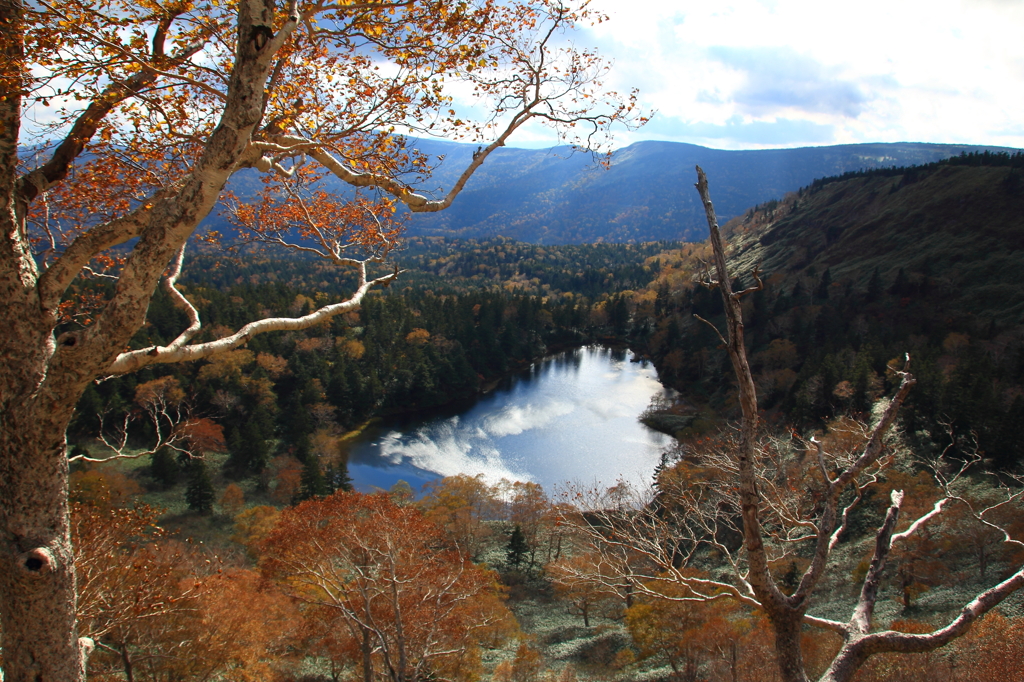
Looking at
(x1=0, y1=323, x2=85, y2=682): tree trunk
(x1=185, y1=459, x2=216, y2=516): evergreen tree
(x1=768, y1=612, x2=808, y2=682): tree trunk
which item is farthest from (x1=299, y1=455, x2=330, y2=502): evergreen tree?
(x1=768, y1=612, x2=808, y2=682): tree trunk

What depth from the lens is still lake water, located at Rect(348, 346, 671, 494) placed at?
36594mm

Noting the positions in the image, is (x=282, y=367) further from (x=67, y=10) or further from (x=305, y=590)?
(x=67, y=10)

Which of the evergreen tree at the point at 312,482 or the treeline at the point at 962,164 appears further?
the treeline at the point at 962,164

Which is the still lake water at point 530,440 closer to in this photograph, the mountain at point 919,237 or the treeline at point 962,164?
the mountain at point 919,237

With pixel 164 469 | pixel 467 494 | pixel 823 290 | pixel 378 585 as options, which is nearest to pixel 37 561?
pixel 378 585

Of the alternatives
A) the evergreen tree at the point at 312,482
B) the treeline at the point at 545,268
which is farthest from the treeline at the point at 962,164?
the evergreen tree at the point at 312,482

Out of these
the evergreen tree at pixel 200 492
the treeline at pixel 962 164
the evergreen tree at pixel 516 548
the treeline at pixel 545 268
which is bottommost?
the evergreen tree at pixel 516 548

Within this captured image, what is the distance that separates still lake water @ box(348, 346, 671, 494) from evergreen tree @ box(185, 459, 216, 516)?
839cm

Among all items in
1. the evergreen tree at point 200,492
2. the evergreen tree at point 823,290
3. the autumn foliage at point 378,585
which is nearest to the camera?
the autumn foliage at point 378,585

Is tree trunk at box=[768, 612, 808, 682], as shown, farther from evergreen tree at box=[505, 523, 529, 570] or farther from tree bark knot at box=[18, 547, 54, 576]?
evergreen tree at box=[505, 523, 529, 570]

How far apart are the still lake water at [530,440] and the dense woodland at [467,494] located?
8.59 feet

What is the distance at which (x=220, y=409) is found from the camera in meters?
39.8

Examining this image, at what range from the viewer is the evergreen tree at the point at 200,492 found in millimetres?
29297

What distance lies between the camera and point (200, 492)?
96.5 feet
